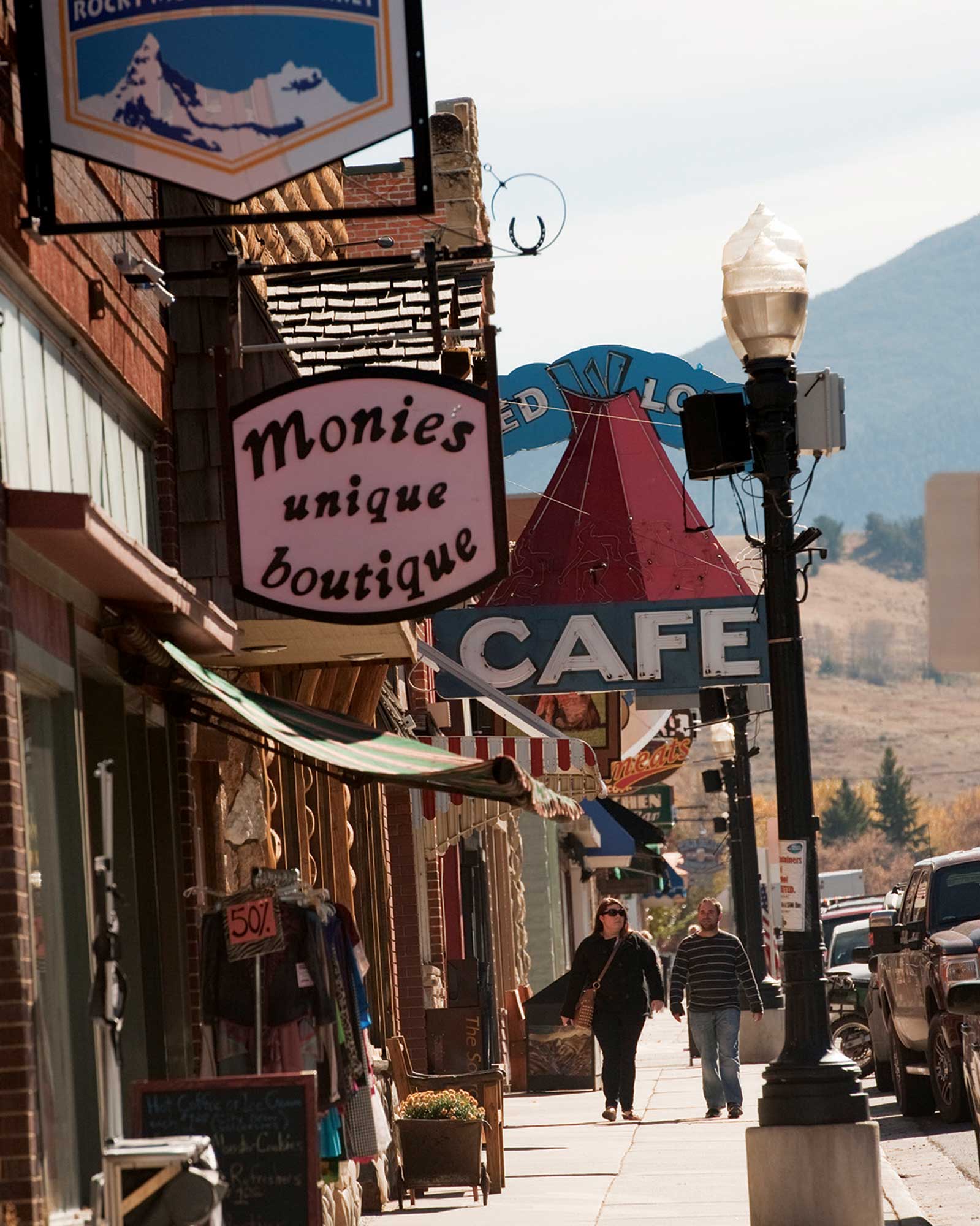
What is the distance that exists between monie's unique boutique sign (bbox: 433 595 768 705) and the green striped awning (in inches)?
325

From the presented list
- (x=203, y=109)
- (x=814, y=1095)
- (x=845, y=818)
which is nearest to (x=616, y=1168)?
(x=814, y=1095)

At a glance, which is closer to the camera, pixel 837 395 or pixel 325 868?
pixel 837 395

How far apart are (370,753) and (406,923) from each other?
9838 millimetres

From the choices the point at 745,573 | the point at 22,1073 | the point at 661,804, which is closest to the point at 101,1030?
the point at 22,1073

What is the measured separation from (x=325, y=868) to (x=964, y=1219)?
15.7 ft

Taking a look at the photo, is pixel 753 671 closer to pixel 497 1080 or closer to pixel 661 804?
pixel 497 1080

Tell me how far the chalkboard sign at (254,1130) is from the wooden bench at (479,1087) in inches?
194

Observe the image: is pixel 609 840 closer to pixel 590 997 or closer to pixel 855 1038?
pixel 855 1038

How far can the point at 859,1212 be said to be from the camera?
958cm

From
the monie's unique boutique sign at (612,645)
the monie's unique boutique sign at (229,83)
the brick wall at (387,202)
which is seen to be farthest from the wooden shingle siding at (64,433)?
the brick wall at (387,202)

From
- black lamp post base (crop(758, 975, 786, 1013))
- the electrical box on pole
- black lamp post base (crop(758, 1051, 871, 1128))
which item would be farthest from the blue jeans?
black lamp post base (crop(758, 975, 786, 1013))

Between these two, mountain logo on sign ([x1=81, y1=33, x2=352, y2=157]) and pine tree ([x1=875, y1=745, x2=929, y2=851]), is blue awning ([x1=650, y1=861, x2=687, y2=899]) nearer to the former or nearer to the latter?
mountain logo on sign ([x1=81, y1=33, x2=352, y2=157])

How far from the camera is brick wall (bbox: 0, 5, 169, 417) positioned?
772 centimetres

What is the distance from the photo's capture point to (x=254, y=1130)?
7.68 metres
